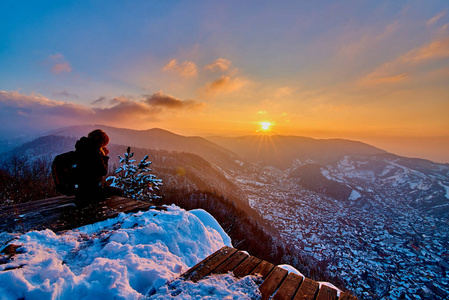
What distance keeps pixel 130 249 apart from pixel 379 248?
216 ft

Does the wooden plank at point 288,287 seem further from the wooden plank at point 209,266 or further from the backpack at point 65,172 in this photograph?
the backpack at point 65,172

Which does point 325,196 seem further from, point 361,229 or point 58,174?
point 58,174

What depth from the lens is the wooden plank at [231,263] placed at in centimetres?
292

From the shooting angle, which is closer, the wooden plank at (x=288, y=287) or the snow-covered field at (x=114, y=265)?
the snow-covered field at (x=114, y=265)

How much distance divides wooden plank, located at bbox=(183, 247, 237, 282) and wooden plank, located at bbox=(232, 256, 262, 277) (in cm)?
32

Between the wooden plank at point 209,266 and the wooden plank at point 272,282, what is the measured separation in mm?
842

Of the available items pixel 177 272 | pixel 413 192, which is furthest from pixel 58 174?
pixel 413 192

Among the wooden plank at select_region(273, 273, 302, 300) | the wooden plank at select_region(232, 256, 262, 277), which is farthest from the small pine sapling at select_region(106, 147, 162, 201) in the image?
the wooden plank at select_region(273, 273, 302, 300)

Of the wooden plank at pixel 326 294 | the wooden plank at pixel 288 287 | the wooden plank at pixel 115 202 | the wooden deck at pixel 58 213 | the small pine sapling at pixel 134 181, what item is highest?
the wooden deck at pixel 58 213

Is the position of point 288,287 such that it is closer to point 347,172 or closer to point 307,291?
point 307,291

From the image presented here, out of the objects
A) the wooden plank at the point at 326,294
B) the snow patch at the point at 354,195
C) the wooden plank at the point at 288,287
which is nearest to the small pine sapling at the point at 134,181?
the wooden plank at the point at 288,287

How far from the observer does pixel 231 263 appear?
3.12 meters

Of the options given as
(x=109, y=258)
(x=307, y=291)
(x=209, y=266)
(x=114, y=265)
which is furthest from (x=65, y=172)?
(x=307, y=291)

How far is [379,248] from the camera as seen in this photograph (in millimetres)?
45219
